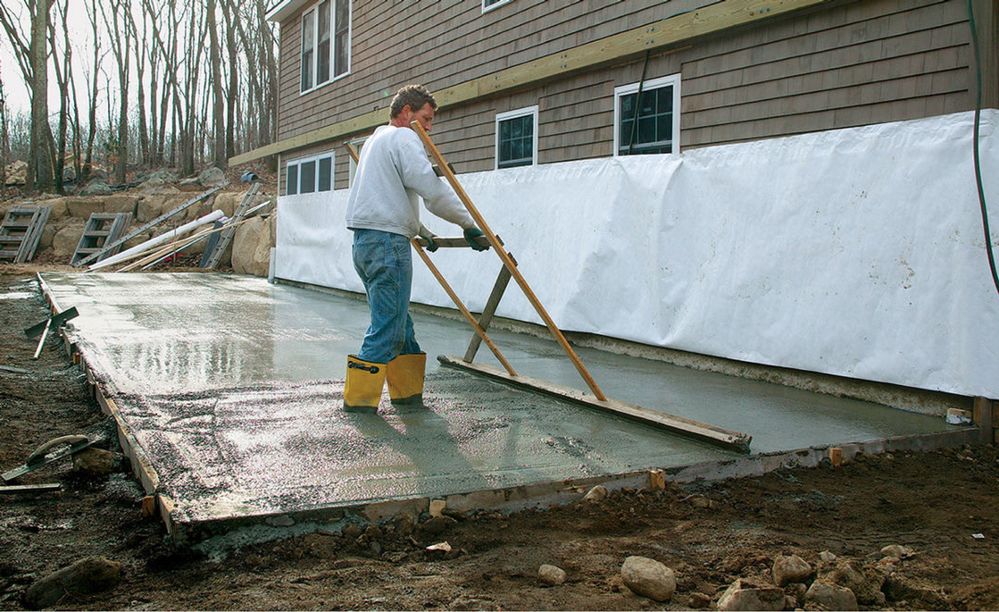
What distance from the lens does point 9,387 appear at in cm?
584

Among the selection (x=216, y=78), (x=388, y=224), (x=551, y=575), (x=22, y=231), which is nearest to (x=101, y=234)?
(x=22, y=231)

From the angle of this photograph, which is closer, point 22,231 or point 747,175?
point 747,175

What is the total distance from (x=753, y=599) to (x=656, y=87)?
6858 mm

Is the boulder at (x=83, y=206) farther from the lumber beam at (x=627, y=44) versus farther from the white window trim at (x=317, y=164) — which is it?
the lumber beam at (x=627, y=44)

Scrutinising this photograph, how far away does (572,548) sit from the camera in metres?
2.98

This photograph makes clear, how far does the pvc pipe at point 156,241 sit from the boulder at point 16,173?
13218 mm

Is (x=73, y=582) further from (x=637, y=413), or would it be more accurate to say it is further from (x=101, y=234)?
(x=101, y=234)

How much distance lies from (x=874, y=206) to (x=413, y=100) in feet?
A: 10.1

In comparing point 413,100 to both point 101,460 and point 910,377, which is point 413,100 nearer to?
point 101,460

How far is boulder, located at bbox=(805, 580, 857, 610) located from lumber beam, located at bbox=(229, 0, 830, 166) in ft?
18.3

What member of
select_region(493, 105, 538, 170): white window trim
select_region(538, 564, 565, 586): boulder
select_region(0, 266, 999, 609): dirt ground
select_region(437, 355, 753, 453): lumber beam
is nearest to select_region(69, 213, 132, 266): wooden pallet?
select_region(493, 105, 538, 170): white window trim

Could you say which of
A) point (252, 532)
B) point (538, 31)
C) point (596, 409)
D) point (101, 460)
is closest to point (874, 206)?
point (596, 409)

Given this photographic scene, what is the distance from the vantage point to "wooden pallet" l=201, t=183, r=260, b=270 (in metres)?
19.5

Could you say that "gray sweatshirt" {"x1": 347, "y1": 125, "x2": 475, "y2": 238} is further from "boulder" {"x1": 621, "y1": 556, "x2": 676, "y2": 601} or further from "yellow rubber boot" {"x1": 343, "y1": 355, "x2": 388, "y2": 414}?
"boulder" {"x1": 621, "y1": 556, "x2": 676, "y2": 601}
